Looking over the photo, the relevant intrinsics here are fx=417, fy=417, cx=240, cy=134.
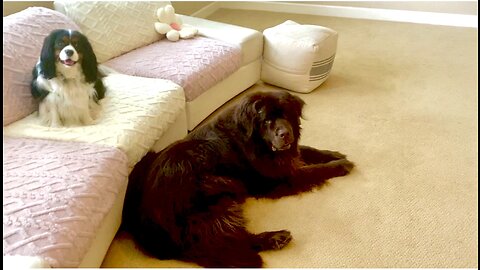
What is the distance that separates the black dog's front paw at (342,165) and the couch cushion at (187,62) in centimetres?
85

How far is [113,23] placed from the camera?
254cm

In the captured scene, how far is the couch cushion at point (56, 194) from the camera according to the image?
124 centimetres

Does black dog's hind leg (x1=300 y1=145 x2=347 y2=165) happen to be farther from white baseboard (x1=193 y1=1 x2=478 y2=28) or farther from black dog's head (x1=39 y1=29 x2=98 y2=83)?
white baseboard (x1=193 y1=1 x2=478 y2=28)

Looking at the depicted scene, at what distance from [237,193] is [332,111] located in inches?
45.1

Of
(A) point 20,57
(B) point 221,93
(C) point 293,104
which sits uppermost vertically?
(A) point 20,57

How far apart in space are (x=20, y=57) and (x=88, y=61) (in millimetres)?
318

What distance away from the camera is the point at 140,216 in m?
1.62

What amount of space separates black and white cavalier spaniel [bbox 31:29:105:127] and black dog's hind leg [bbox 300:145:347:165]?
42.4 inches

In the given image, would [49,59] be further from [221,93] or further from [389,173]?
[389,173]

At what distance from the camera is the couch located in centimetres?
130

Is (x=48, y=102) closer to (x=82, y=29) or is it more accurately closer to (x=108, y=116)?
(x=108, y=116)

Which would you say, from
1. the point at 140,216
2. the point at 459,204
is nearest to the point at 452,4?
the point at 459,204

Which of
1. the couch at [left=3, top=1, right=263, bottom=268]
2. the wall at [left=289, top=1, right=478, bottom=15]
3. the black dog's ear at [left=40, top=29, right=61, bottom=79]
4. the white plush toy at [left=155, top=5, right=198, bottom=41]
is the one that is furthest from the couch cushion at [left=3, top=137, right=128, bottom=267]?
the wall at [left=289, top=1, right=478, bottom=15]

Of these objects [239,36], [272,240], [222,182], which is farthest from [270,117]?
[239,36]
